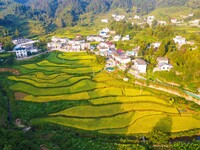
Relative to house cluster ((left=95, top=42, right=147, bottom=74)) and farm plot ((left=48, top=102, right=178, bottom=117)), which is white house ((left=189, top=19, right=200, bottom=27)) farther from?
farm plot ((left=48, top=102, right=178, bottom=117))

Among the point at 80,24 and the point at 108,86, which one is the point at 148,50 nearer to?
the point at 108,86

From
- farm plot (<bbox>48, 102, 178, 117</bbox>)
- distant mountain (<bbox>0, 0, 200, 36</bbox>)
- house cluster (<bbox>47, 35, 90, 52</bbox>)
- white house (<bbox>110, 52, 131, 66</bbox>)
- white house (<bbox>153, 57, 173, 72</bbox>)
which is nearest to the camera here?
farm plot (<bbox>48, 102, 178, 117</bbox>)

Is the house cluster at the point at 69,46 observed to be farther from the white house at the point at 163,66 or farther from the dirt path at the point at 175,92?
the dirt path at the point at 175,92

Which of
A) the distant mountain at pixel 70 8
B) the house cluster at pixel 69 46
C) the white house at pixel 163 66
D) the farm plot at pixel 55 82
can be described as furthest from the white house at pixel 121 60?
the distant mountain at pixel 70 8

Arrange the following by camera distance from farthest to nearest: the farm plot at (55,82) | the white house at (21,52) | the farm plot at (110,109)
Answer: the white house at (21,52)
the farm plot at (55,82)
the farm plot at (110,109)

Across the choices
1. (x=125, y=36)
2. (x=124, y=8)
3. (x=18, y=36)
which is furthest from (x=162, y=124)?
(x=124, y=8)

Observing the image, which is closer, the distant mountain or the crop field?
the crop field

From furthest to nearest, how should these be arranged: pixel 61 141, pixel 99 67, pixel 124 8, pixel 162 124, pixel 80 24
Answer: pixel 124 8
pixel 80 24
pixel 99 67
pixel 162 124
pixel 61 141

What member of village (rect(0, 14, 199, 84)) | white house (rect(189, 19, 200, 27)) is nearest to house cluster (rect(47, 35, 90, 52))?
village (rect(0, 14, 199, 84))

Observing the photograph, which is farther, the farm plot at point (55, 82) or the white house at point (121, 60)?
the white house at point (121, 60)
